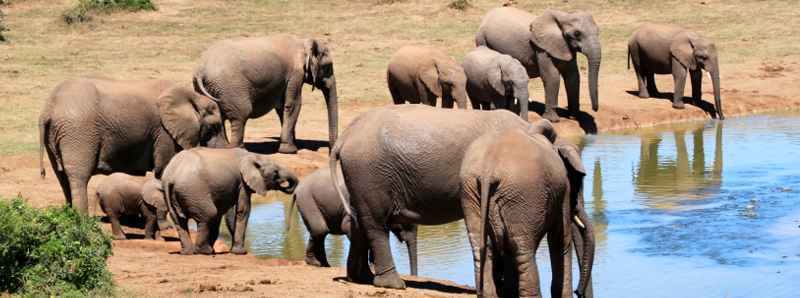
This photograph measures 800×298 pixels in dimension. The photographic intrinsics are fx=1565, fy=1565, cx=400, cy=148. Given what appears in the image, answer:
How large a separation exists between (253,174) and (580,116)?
983cm

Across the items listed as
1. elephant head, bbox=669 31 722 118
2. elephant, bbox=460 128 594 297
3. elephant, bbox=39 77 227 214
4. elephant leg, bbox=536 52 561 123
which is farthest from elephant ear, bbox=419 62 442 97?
elephant, bbox=460 128 594 297

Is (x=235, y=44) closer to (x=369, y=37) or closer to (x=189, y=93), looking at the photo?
(x=189, y=93)

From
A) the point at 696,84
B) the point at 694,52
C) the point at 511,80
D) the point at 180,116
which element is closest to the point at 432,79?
the point at 511,80

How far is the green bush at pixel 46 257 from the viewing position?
9.78 metres

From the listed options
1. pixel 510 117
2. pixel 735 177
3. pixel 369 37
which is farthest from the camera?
pixel 369 37

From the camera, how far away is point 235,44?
721 inches

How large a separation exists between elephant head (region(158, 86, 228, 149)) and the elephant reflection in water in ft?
15.2

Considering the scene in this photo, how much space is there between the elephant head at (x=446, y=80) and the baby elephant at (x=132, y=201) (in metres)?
6.87

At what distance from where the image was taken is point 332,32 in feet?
95.7

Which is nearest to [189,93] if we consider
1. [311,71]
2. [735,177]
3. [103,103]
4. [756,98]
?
[103,103]

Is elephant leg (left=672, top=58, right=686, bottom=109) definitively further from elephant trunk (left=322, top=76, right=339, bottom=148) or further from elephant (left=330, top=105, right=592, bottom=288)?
elephant (left=330, top=105, right=592, bottom=288)

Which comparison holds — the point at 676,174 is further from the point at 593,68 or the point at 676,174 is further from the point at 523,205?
the point at 523,205

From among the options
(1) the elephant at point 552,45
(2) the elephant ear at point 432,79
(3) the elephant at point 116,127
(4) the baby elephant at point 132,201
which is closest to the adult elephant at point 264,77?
(2) the elephant ear at point 432,79

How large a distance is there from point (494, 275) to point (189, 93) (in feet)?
17.8
